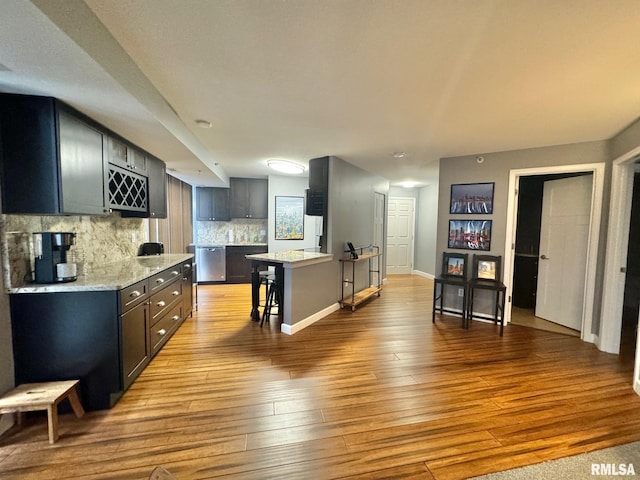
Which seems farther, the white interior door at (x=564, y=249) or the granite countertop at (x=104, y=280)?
the white interior door at (x=564, y=249)

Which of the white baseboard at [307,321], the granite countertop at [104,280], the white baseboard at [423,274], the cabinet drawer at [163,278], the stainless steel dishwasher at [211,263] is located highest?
the granite countertop at [104,280]

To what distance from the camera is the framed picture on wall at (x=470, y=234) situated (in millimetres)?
3824

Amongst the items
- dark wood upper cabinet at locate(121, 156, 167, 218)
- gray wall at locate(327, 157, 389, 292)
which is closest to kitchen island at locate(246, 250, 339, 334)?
gray wall at locate(327, 157, 389, 292)

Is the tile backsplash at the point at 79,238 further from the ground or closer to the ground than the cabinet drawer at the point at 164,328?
further from the ground

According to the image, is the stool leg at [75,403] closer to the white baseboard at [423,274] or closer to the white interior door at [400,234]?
the white interior door at [400,234]

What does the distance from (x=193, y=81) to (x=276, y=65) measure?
0.68 meters

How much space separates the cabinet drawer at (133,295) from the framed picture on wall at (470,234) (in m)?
4.01

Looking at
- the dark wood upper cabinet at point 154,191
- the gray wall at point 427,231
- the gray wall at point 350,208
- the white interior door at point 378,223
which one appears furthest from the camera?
the gray wall at point 427,231

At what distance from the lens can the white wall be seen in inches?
232

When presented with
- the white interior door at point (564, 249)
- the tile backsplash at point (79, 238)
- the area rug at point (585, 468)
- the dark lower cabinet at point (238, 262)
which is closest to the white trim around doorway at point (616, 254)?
the white interior door at point (564, 249)

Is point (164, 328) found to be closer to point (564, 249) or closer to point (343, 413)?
point (343, 413)

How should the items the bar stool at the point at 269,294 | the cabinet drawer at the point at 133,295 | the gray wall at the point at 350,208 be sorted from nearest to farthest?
the cabinet drawer at the point at 133,295 → the bar stool at the point at 269,294 → the gray wall at the point at 350,208

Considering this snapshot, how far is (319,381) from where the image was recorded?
2.33 m

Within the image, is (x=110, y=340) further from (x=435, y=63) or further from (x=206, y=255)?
(x=206, y=255)
